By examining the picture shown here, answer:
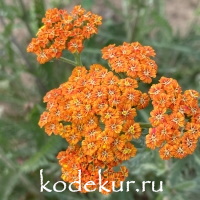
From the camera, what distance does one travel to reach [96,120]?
1.79 meters

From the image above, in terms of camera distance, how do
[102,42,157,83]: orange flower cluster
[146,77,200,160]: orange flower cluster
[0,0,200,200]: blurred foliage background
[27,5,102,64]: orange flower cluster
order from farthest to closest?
[0,0,200,200]: blurred foliage background
[27,5,102,64]: orange flower cluster
[102,42,157,83]: orange flower cluster
[146,77,200,160]: orange flower cluster

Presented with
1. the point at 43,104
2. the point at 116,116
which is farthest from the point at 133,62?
the point at 43,104

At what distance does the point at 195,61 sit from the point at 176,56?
250 mm

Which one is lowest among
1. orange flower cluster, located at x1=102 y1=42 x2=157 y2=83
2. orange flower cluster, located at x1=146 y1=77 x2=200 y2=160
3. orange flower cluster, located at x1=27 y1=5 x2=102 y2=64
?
orange flower cluster, located at x1=146 y1=77 x2=200 y2=160

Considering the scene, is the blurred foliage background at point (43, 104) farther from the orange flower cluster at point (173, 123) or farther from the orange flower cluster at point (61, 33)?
the orange flower cluster at point (173, 123)

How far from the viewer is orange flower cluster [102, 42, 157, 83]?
6.14 ft

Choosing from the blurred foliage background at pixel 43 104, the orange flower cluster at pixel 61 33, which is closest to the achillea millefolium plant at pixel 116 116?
the orange flower cluster at pixel 61 33


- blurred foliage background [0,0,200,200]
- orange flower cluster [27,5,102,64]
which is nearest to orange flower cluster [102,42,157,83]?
orange flower cluster [27,5,102,64]

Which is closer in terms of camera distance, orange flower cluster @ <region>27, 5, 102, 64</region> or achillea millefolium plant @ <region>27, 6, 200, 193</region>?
achillea millefolium plant @ <region>27, 6, 200, 193</region>

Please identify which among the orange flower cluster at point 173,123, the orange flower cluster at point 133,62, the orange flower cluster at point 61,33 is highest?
the orange flower cluster at point 61,33

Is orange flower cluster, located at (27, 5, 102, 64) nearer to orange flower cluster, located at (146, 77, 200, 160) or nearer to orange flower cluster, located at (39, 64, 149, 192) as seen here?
orange flower cluster, located at (39, 64, 149, 192)

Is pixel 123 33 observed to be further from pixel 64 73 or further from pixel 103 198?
pixel 103 198

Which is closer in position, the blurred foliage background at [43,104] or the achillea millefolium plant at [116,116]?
the achillea millefolium plant at [116,116]

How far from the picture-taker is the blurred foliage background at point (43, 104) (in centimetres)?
249
